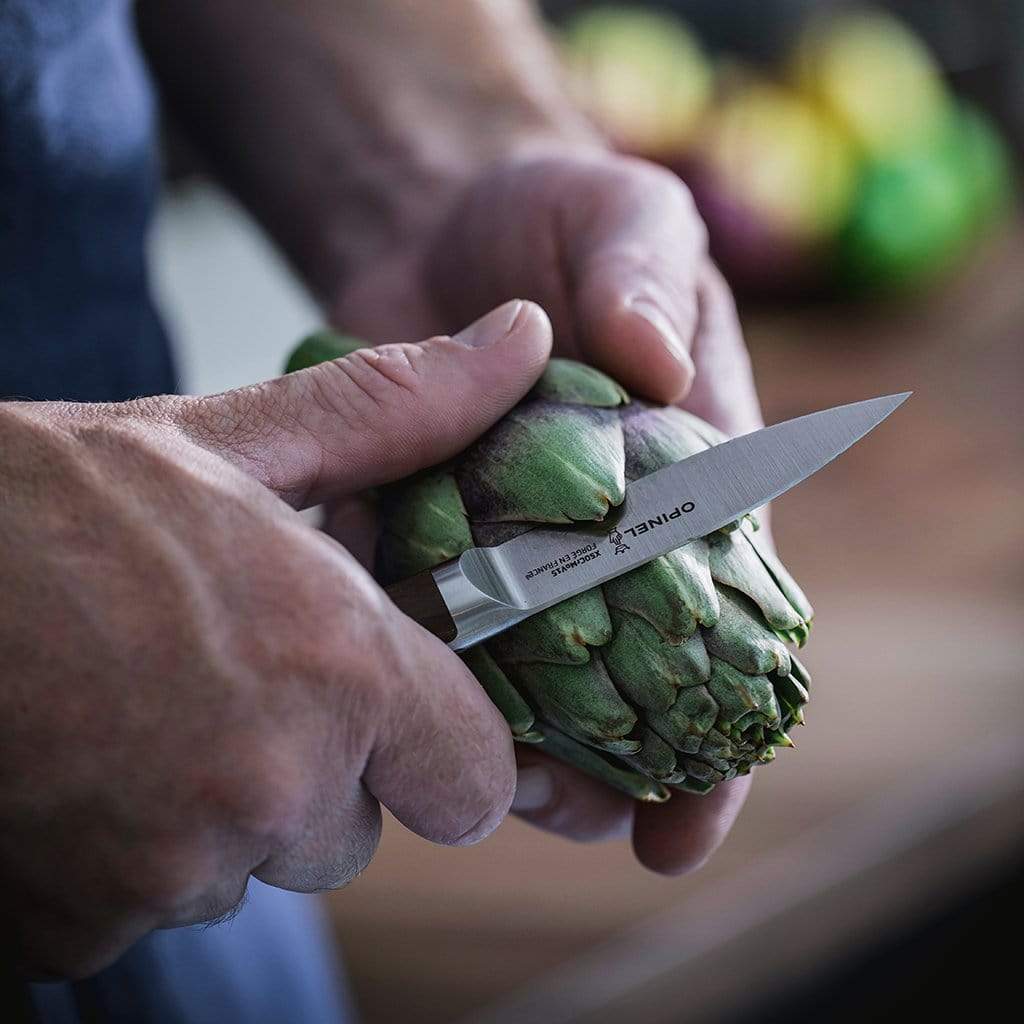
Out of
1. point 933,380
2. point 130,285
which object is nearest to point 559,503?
point 130,285

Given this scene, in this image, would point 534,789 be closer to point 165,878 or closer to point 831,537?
point 165,878

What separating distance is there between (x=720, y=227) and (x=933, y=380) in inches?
16.1

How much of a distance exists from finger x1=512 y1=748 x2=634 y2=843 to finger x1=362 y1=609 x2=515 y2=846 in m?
0.10

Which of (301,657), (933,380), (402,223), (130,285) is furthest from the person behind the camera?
(933,380)

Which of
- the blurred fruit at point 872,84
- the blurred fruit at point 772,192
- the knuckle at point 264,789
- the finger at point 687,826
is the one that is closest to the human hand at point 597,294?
the finger at point 687,826

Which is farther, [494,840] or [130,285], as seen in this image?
[494,840]

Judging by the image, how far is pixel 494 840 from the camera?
1.29 m

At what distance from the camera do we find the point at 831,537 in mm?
1512

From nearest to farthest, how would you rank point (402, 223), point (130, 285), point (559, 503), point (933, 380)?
point (559, 503) < point (130, 285) < point (402, 223) < point (933, 380)

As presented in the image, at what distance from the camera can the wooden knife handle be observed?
0.56m

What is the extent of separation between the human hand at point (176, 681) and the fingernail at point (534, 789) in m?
0.14

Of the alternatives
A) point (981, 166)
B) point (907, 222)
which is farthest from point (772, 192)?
point (981, 166)

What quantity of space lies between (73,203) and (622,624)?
526 mm

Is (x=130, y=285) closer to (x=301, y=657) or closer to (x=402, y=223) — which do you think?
(x=402, y=223)
